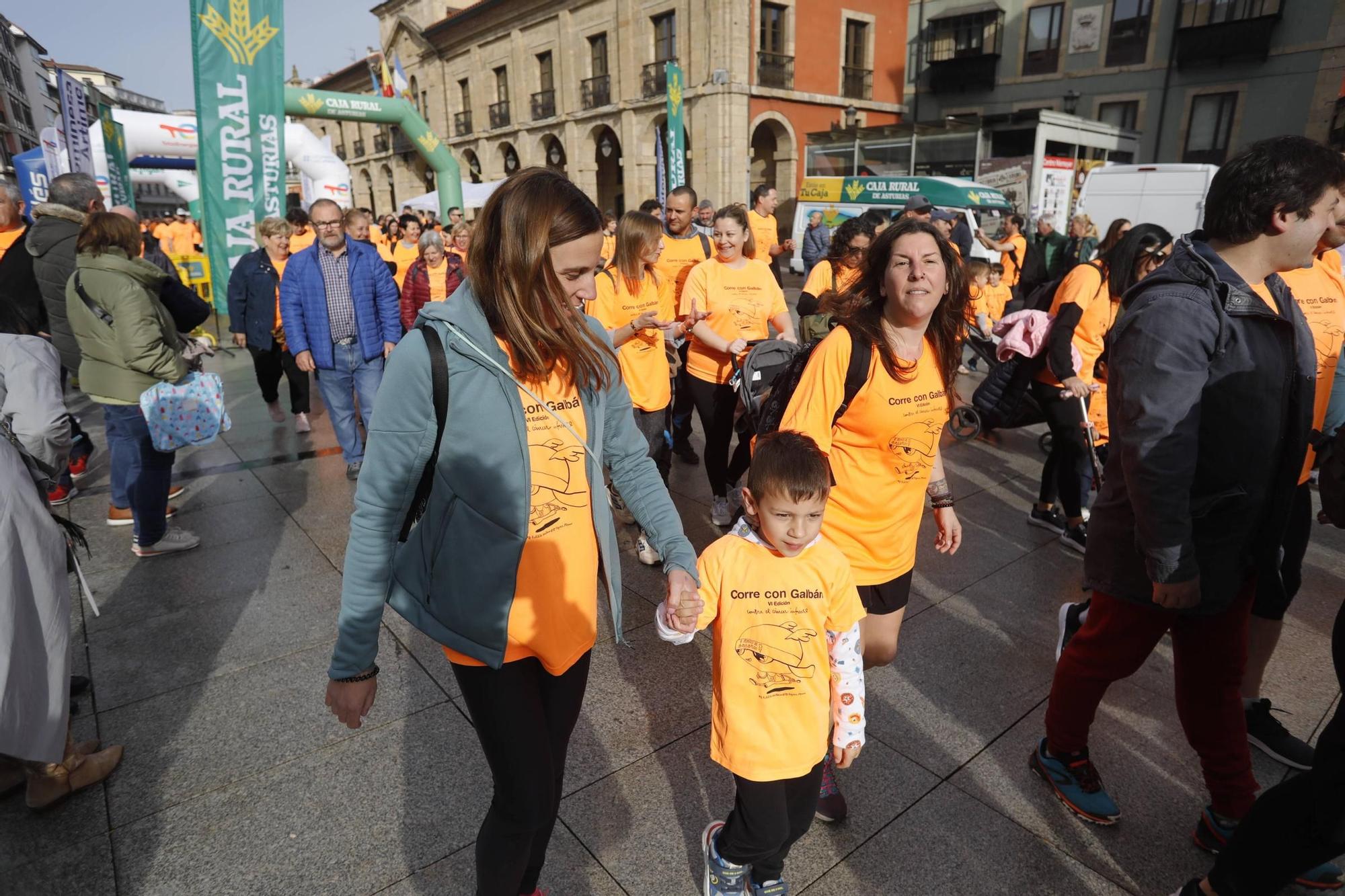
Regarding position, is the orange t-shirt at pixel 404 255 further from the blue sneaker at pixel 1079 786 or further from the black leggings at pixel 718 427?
the blue sneaker at pixel 1079 786

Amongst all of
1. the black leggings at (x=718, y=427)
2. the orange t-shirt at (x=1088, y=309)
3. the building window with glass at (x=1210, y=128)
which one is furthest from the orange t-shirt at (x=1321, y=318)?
the building window with glass at (x=1210, y=128)

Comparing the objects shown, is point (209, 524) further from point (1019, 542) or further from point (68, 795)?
point (1019, 542)

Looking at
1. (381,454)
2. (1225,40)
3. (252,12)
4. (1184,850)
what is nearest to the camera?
(381,454)

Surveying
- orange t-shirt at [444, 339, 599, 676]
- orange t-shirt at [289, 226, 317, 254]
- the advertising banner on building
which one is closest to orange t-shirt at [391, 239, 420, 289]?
orange t-shirt at [289, 226, 317, 254]

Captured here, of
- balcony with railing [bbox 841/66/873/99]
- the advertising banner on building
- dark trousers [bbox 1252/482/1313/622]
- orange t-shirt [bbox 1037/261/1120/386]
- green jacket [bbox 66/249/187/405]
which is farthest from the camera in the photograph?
balcony with railing [bbox 841/66/873/99]

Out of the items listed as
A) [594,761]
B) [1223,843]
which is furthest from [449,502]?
[1223,843]

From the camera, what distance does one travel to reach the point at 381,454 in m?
1.58

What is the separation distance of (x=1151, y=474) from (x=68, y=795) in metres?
3.51

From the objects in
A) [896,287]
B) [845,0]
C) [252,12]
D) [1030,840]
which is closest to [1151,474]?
[896,287]

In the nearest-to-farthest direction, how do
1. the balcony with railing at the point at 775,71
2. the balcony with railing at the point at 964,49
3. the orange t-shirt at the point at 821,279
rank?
1. the orange t-shirt at the point at 821,279
2. the balcony with railing at the point at 775,71
3. the balcony with railing at the point at 964,49

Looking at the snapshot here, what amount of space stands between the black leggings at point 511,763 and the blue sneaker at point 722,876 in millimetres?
499

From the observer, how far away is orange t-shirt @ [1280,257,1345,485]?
276 centimetres

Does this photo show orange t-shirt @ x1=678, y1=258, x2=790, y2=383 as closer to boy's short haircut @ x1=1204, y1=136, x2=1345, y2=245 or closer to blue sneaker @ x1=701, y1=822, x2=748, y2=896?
boy's short haircut @ x1=1204, y1=136, x2=1345, y2=245

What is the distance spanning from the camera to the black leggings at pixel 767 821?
188 cm
